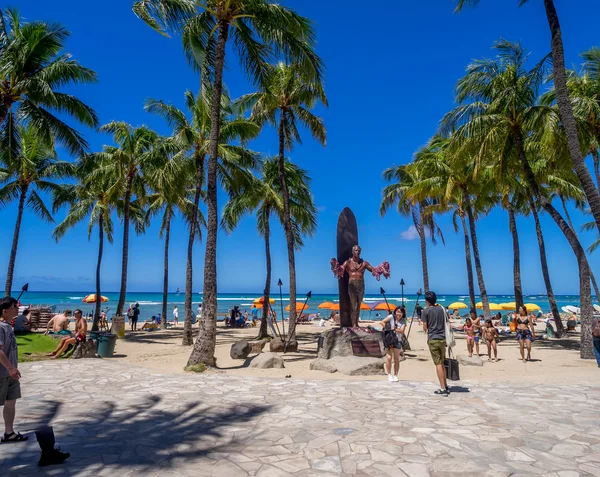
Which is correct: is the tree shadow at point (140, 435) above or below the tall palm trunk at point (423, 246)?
below

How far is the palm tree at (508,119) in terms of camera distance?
13180 mm

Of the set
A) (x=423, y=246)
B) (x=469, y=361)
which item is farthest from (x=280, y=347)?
(x=423, y=246)

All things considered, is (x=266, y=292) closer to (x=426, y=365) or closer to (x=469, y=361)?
(x=426, y=365)

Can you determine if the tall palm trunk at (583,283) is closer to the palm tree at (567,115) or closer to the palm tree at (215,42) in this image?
the palm tree at (567,115)

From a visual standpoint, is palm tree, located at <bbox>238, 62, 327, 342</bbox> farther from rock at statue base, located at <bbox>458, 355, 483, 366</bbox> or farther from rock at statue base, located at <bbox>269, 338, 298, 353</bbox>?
rock at statue base, located at <bbox>458, 355, 483, 366</bbox>

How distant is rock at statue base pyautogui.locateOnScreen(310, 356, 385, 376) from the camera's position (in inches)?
380

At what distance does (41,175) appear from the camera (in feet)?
71.3

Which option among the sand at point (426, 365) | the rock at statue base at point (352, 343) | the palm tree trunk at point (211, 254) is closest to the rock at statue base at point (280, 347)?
the sand at point (426, 365)

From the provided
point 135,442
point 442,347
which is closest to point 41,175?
point 135,442

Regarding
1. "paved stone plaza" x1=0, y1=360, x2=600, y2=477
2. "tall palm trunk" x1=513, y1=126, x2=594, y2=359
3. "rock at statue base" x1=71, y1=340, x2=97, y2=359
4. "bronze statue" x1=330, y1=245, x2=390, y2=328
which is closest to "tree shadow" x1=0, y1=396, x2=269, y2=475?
"paved stone plaza" x1=0, y1=360, x2=600, y2=477

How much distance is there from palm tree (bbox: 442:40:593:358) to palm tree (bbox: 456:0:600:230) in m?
1.43

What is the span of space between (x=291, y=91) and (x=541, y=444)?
53.2ft

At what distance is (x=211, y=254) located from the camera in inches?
418

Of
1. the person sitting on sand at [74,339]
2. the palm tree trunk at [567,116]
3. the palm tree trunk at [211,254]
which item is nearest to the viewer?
the palm tree trunk at [211,254]
